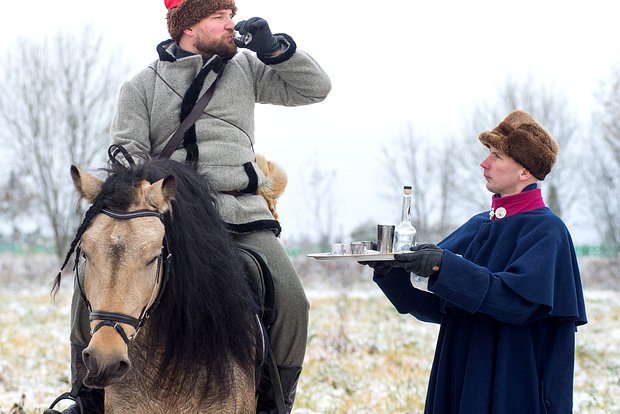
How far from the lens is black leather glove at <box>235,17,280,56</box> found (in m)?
3.86

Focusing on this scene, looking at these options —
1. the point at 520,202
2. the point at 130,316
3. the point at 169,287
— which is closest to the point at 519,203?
the point at 520,202

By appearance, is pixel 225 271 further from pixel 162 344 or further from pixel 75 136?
pixel 75 136

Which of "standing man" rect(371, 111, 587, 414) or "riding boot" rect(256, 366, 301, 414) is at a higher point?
"standing man" rect(371, 111, 587, 414)

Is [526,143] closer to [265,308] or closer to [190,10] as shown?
[265,308]

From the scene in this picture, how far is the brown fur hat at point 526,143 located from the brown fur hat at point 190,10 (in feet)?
5.07

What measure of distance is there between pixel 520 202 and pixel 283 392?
4.92 ft

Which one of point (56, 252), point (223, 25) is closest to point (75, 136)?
point (56, 252)

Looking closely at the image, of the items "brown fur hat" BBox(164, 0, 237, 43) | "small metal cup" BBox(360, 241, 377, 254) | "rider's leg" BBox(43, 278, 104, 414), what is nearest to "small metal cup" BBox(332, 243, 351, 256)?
"small metal cup" BBox(360, 241, 377, 254)

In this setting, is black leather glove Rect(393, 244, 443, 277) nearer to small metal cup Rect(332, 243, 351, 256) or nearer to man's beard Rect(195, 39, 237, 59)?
small metal cup Rect(332, 243, 351, 256)

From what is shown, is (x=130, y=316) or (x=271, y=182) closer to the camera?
(x=130, y=316)

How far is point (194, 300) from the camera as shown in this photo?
3348mm

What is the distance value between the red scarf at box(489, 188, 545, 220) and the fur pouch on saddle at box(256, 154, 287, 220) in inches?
45.6

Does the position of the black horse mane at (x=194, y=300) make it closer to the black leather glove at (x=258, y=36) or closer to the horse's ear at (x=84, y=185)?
the horse's ear at (x=84, y=185)

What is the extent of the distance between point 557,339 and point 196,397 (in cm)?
160
